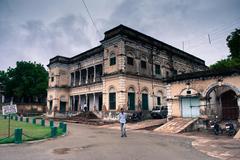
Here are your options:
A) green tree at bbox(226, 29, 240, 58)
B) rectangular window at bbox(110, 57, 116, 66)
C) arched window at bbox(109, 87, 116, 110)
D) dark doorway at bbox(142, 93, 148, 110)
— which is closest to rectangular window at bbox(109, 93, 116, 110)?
arched window at bbox(109, 87, 116, 110)

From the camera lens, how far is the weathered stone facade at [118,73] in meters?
26.7

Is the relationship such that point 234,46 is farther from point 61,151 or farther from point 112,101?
point 61,151

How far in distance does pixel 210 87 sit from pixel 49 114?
2764 centimetres

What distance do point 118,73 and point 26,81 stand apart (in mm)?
31574

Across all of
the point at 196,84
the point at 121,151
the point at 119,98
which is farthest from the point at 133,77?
the point at 121,151

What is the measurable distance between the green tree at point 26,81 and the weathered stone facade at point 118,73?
575 inches

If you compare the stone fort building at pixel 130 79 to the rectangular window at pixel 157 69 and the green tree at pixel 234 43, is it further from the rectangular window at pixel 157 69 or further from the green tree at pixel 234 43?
the green tree at pixel 234 43

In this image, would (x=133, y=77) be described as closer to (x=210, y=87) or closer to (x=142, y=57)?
(x=142, y=57)

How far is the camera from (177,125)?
18.0 meters

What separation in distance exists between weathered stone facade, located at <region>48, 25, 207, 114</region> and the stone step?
2561 millimetres

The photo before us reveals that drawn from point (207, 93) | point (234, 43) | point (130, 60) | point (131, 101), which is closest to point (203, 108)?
point (207, 93)

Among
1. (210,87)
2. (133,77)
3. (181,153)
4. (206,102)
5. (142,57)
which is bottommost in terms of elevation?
(181,153)

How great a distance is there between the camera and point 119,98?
25.9 m

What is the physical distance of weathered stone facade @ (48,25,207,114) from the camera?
1052 inches
